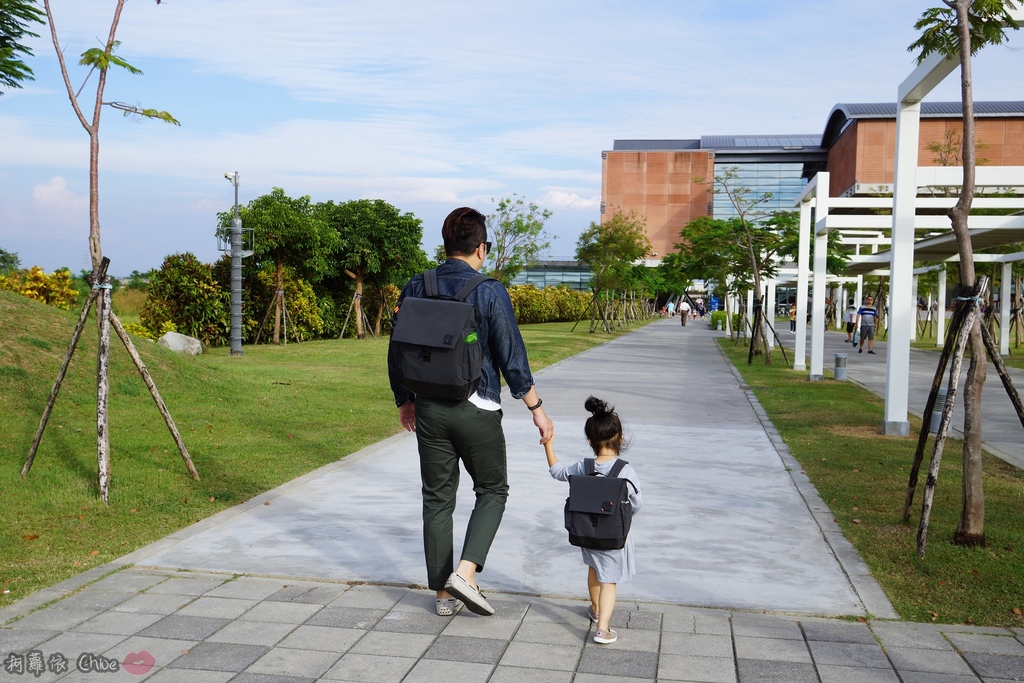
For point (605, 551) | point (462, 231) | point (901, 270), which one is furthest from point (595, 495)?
point (901, 270)

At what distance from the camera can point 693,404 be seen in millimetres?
13945

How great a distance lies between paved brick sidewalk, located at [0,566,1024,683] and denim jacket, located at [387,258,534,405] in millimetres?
1049

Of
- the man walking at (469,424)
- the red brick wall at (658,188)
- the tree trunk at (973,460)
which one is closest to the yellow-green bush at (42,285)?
the man walking at (469,424)

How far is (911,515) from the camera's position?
6680 millimetres

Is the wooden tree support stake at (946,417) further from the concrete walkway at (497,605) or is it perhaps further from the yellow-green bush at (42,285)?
the yellow-green bush at (42,285)

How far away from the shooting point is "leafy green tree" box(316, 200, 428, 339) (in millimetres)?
30062

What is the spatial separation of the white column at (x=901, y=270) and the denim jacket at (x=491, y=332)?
7254 millimetres

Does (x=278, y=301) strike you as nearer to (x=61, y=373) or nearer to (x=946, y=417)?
(x=61, y=373)

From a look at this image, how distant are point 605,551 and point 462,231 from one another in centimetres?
152

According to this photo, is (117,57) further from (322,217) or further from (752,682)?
(322,217)

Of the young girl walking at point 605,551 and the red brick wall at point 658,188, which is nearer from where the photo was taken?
the young girl walking at point 605,551

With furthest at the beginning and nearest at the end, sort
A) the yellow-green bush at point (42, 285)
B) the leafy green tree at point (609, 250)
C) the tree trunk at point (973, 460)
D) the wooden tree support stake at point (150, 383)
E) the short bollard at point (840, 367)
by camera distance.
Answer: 1. the leafy green tree at point (609, 250)
2. the yellow-green bush at point (42, 285)
3. the short bollard at point (840, 367)
4. the wooden tree support stake at point (150, 383)
5. the tree trunk at point (973, 460)

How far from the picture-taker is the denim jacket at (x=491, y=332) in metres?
4.31

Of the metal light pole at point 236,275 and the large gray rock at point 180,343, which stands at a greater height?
the metal light pole at point 236,275
